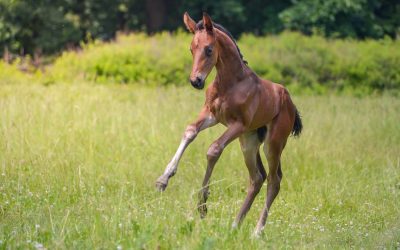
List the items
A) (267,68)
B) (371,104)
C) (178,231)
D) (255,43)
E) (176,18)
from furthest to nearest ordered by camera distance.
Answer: (176,18)
(255,43)
(267,68)
(371,104)
(178,231)

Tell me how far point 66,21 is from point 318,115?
15.7 metres

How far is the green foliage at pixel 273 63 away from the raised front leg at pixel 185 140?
1233 centimetres

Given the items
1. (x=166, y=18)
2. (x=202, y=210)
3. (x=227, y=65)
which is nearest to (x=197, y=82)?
(x=227, y=65)

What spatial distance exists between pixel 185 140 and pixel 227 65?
3.05ft

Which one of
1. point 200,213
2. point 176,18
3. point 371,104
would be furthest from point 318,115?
point 176,18

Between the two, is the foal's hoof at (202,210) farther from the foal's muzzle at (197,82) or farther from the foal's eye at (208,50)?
the foal's eye at (208,50)

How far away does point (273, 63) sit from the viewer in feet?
70.4

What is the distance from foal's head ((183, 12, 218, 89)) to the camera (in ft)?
22.6

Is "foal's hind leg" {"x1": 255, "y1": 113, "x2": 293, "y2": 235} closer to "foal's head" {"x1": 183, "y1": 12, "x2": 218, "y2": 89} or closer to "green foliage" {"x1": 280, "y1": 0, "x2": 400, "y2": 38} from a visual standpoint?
"foal's head" {"x1": 183, "y1": 12, "x2": 218, "y2": 89}

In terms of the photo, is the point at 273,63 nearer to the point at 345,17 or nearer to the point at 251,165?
the point at 345,17

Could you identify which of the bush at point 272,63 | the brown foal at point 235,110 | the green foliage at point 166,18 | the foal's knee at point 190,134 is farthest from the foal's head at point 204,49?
the green foliage at point 166,18

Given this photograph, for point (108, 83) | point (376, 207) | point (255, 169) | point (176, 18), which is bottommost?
point (176, 18)

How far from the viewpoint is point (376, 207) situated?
9.40 m

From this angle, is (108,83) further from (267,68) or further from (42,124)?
(42,124)
